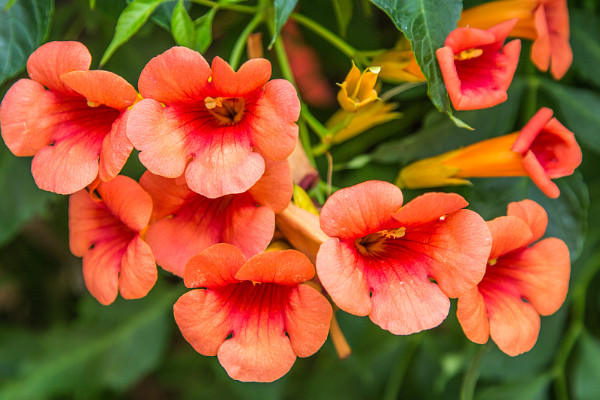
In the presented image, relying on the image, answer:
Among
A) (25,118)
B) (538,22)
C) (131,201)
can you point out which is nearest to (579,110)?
(538,22)

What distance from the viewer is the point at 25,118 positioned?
84 centimetres

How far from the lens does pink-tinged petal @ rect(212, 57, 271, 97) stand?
0.74 m

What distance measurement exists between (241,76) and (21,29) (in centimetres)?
49

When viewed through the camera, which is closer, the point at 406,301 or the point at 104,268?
the point at 406,301

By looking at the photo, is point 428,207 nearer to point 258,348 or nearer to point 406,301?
point 406,301

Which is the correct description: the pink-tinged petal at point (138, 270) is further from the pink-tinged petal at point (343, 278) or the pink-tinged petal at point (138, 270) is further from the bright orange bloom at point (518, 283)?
the bright orange bloom at point (518, 283)

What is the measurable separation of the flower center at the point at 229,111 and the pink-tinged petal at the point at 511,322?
51 centimetres

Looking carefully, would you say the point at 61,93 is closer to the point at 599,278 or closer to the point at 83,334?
the point at 83,334

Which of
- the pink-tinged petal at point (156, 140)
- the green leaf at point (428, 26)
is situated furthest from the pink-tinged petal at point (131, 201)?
the green leaf at point (428, 26)

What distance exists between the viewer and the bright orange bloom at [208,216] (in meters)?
0.80

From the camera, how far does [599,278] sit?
4.81 feet

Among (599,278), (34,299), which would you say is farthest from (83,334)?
(599,278)

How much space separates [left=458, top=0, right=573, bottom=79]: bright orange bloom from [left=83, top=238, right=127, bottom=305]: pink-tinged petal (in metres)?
0.79

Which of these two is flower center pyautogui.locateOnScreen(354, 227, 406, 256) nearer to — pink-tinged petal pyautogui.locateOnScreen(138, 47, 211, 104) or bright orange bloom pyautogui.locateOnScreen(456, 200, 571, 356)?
bright orange bloom pyautogui.locateOnScreen(456, 200, 571, 356)
